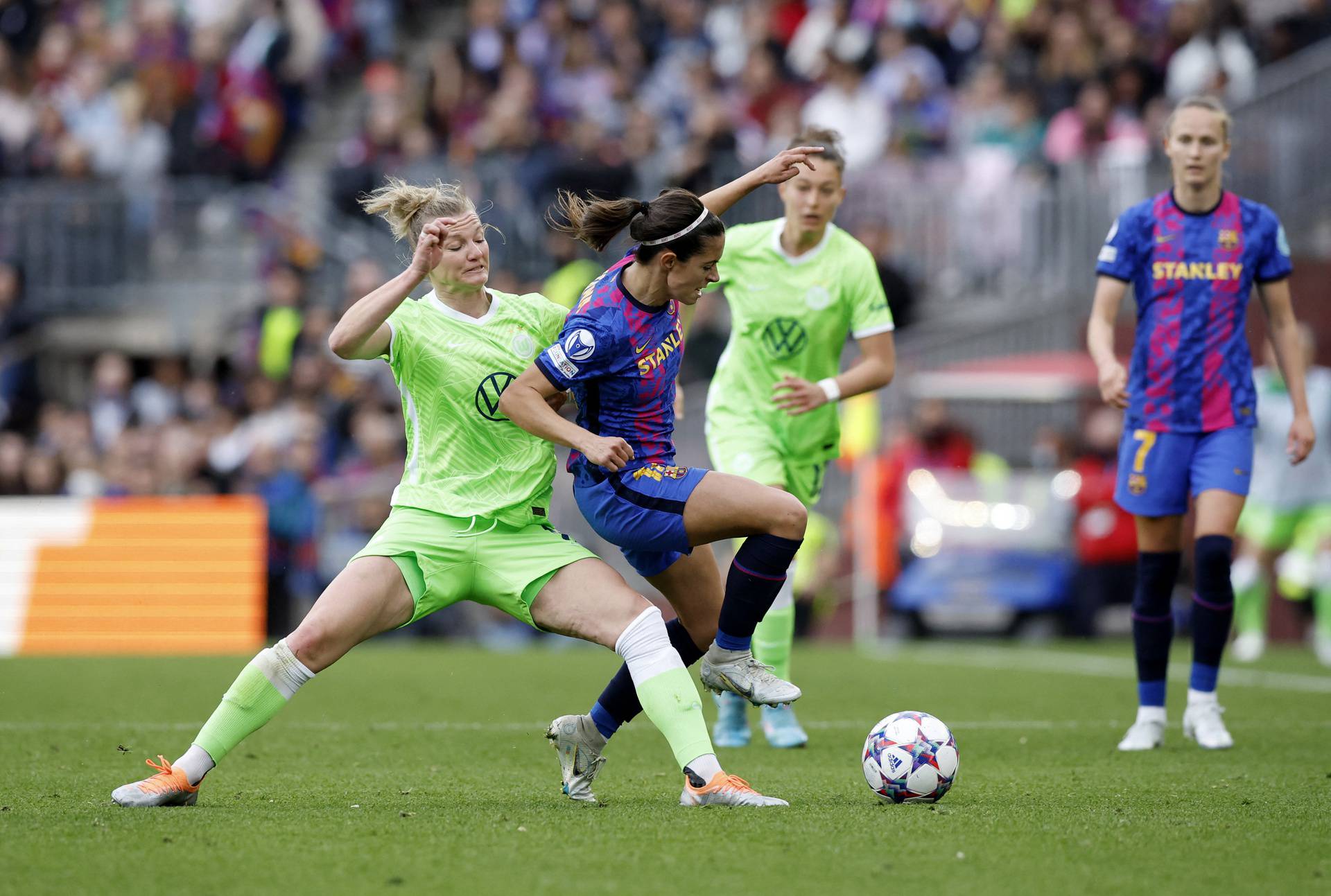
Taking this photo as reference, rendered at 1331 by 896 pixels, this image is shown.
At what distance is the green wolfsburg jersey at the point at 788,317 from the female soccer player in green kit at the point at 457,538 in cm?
220

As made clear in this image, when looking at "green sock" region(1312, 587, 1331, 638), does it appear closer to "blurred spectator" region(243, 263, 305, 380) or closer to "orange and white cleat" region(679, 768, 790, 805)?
"orange and white cleat" region(679, 768, 790, 805)

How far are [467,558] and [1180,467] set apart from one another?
11.5 ft

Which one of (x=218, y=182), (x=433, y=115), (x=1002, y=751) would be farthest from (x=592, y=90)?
(x=1002, y=751)

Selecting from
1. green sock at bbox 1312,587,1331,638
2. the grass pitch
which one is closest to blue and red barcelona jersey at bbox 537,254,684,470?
the grass pitch

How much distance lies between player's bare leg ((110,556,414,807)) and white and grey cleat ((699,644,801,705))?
0.99 meters

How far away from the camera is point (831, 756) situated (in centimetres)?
746

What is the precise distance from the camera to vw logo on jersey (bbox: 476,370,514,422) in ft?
19.6

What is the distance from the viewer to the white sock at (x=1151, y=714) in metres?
7.77

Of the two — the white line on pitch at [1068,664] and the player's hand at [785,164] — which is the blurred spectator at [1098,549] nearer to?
the white line on pitch at [1068,664]

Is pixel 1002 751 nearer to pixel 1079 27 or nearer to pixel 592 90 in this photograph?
pixel 1079 27

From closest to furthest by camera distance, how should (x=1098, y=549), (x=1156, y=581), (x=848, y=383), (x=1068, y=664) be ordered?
(x=848, y=383)
(x=1156, y=581)
(x=1068, y=664)
(x=1098, y=549)

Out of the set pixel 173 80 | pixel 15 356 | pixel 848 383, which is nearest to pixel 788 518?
pixel 848 383

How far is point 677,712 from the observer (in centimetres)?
575

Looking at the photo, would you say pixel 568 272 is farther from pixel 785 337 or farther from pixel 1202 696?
pixel 1202 696
